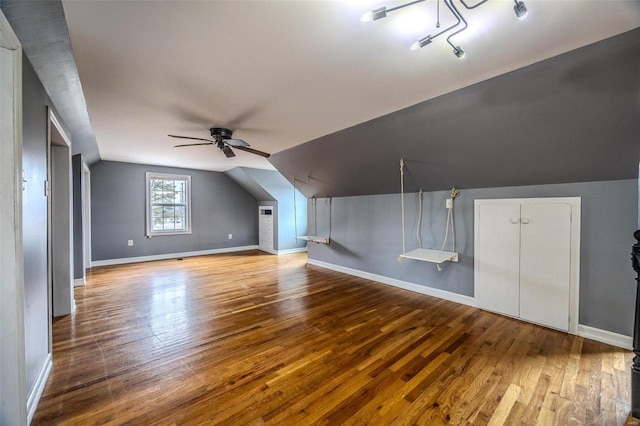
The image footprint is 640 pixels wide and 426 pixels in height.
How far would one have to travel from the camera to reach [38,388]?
1722 mm

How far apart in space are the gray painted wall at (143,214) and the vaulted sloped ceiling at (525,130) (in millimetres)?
4514

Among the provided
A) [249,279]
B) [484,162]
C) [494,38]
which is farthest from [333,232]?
[494,38]


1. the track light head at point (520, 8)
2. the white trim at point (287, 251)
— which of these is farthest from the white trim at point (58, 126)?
the white trim at point (287, 251)

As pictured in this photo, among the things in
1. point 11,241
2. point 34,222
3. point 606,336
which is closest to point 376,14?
point 11,241

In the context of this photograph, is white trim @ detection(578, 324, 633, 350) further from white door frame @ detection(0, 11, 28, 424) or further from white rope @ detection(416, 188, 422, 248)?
white door frame @ detection(0, 11, 28, 424)

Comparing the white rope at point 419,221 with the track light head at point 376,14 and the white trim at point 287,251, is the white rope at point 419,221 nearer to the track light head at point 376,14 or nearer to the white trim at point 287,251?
the track light head at point 376,14

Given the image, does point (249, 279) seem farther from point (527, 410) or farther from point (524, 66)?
point (524, 66)

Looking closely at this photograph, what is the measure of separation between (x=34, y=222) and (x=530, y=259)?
441 centimetres

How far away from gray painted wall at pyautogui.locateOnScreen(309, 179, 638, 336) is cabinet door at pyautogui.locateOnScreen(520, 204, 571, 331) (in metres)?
0.13

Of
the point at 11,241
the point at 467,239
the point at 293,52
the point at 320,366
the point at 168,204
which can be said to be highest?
the point at 293,52

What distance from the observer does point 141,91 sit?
2373 millimetres

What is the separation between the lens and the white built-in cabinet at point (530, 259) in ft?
8.59

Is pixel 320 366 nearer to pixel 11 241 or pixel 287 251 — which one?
pixel 11 241

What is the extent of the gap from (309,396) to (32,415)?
5.45 ft
